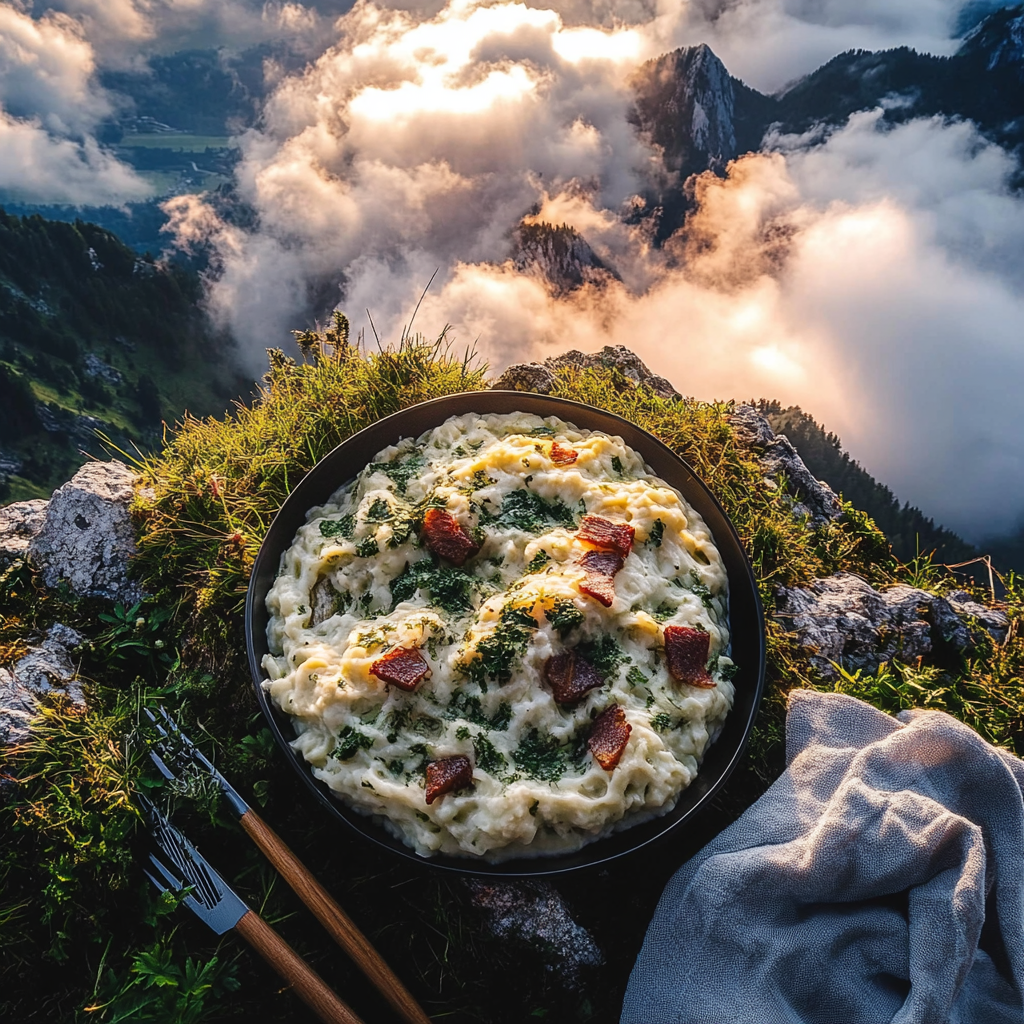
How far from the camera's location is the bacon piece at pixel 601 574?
13.1ft

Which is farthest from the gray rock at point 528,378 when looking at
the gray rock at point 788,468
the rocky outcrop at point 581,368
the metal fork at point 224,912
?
the metal fork at point 224,912

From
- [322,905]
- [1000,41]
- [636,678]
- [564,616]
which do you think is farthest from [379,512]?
[1000,41]

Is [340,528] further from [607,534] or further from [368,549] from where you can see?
[607,534]

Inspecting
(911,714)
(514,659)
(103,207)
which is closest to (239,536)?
(514,659)

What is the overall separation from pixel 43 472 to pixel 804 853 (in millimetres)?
85207

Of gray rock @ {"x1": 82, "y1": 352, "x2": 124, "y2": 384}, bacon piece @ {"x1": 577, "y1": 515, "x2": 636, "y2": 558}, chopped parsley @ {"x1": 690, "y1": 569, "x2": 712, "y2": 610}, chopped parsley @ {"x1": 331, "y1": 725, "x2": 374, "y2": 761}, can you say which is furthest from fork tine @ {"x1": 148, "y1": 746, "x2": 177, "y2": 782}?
gray rock @ {"x1": 82, "y1": 352, "x2": 124, "y2": 384}

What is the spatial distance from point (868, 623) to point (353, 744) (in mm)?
4355

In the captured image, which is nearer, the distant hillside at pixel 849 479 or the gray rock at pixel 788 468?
the gray rock at pixel 788 468

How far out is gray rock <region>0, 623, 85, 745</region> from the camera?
440cm

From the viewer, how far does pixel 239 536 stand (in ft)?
18.3

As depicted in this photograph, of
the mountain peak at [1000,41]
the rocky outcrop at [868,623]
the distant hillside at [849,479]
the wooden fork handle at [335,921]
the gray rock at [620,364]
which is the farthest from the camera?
the mountain peak at [1000,41]

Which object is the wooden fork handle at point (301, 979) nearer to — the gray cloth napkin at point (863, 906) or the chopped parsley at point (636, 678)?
the gray cloth napkin at point (863, 906)

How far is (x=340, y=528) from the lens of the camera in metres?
4.62

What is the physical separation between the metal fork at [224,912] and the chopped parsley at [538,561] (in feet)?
8.27
